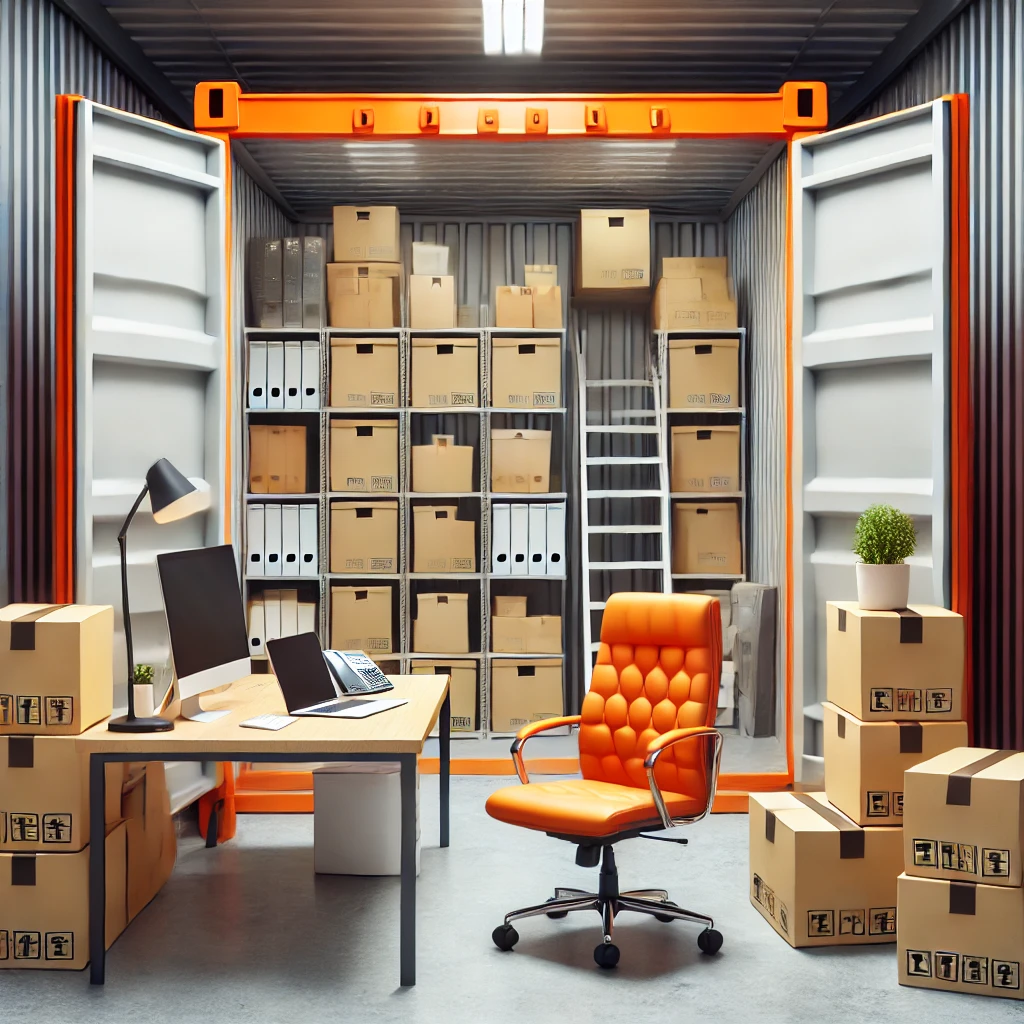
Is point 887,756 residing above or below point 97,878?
above

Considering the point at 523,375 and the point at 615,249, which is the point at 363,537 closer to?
the point at 523,375

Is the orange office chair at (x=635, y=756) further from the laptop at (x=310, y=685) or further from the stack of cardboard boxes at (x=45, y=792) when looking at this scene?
the stack of cardboard boxes at (x=45, y=792)

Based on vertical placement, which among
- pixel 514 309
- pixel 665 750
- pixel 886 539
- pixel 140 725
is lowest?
pixel 665 750

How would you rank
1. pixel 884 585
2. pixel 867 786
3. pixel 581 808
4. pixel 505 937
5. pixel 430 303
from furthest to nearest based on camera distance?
pixel 430 303
pixel 884 585
pixel 867 786
pixel 505 937
pixel 581 808

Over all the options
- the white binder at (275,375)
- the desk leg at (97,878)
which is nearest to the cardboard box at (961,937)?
the desk leg at (97,878)

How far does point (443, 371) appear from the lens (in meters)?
5.52

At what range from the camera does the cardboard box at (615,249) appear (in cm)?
557

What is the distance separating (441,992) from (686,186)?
444 centimetres

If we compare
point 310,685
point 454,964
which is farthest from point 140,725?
point 454,964

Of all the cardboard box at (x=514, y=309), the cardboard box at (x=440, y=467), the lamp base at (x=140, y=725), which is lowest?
the lamp base at (x=140, y=725)

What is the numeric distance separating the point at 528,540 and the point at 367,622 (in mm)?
969

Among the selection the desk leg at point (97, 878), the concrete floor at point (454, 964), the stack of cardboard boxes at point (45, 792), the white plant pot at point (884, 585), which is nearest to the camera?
the concrete floor at point (454, 964)

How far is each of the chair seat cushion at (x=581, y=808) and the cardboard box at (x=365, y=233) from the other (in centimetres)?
336

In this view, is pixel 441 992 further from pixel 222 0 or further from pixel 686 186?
pixel 686 186
